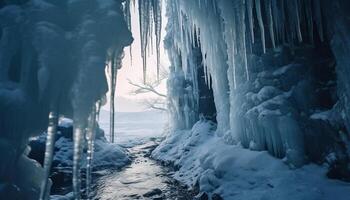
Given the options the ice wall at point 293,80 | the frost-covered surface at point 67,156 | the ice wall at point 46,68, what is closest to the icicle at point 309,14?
the ice wall at point 293,80

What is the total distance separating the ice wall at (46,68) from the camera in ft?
14.9

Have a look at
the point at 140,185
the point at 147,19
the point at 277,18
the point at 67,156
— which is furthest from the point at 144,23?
the point at 67,156

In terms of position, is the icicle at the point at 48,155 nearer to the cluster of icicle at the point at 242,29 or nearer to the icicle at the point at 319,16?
the cluster of icicle at the point at 242,29

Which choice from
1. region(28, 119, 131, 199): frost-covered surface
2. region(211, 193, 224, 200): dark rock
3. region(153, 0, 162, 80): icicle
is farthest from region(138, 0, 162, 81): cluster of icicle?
region(28, 119, 131, 199): frost-covered surface

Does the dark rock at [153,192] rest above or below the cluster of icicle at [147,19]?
below

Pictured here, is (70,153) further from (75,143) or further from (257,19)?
(257,19)

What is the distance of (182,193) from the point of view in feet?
27.8

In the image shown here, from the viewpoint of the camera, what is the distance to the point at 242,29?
297 inches

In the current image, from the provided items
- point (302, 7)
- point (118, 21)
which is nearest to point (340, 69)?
point (302, 7)

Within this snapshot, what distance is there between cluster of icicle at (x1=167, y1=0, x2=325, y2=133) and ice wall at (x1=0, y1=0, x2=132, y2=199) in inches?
156

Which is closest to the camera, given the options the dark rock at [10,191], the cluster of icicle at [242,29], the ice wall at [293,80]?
the dark rock at [10,191]

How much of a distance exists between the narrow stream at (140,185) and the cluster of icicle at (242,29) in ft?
10.9

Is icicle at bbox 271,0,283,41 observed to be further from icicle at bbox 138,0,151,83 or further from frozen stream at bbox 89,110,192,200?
frozen stream at bbox 89,110,192,200

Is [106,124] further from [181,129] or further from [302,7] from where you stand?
[302,7]
